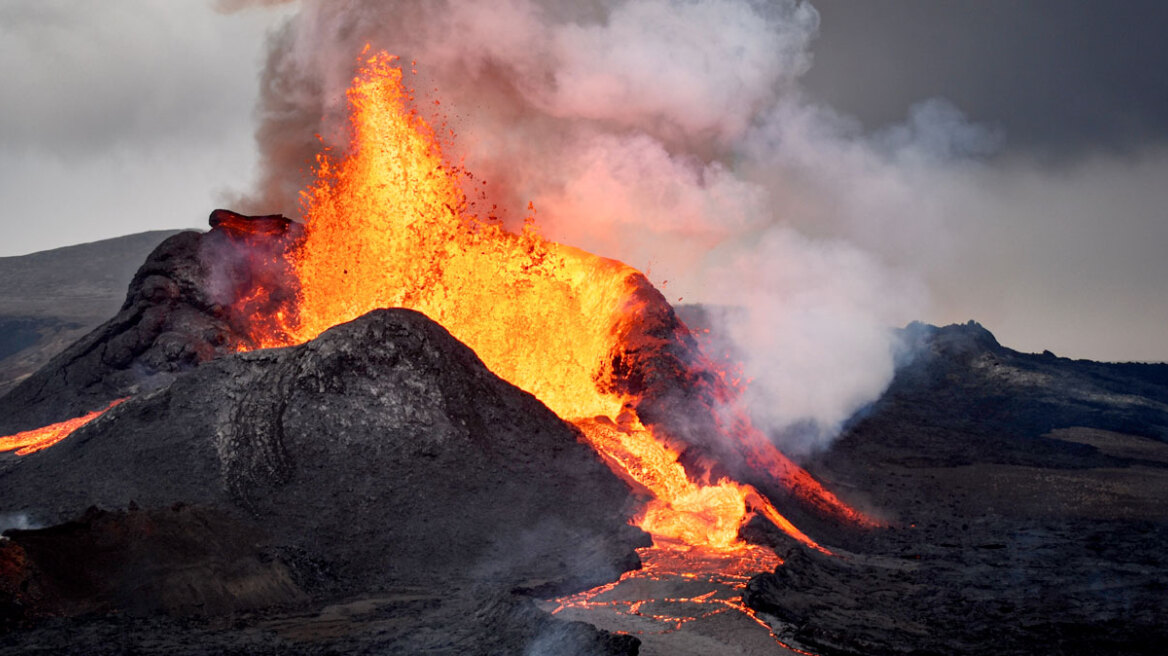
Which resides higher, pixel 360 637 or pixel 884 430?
pixel 884 430

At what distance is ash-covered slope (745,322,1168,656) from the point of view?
10.4 m

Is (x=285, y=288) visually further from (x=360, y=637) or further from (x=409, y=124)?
(x=360, y=637)

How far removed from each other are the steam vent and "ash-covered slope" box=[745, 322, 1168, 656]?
4.5 inches

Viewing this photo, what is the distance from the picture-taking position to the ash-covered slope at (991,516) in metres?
10.4

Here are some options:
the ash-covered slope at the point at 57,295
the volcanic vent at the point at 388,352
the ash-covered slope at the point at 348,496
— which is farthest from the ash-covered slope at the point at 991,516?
the ash-covered slope at the point at 57,295

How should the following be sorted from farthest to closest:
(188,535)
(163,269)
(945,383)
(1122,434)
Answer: (945,383) → (1122,434) → (163,269) → (188,535)

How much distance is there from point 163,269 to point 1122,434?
3492 cm

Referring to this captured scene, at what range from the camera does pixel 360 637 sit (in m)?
9.03

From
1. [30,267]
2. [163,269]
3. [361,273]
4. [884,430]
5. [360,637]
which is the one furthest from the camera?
[30,267]

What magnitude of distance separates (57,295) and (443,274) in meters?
78.2

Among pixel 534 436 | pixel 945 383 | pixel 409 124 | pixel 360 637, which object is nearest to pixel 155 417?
pixel 534 436

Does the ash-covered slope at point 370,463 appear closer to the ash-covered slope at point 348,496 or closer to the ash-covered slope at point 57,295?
the ash-covered slope at point 348,496

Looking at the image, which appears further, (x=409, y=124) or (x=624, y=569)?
(x=409, y=124)

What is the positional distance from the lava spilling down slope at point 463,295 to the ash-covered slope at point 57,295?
105ft
